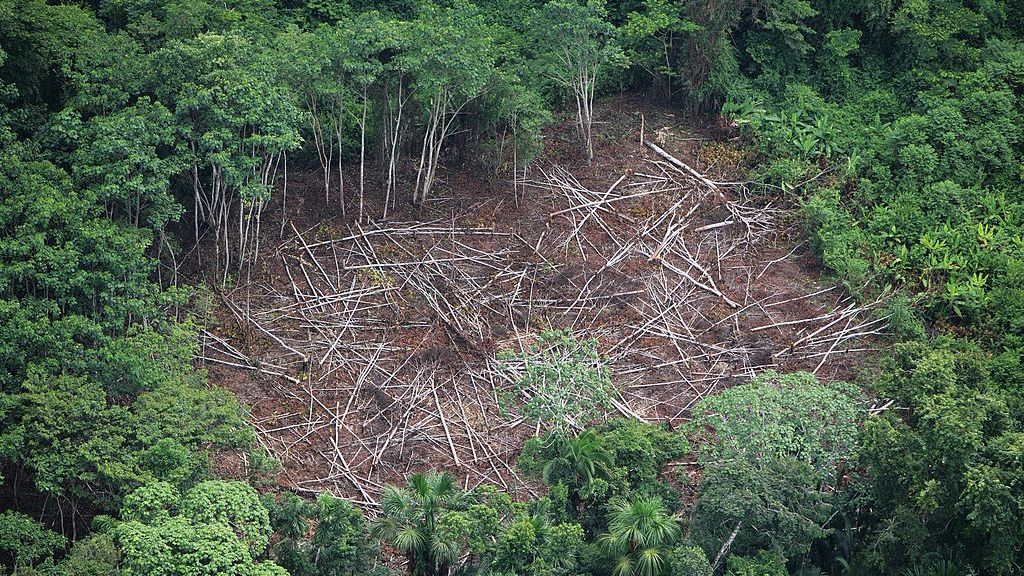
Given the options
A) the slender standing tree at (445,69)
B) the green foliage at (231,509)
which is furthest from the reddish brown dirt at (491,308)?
the green foliage at (231,509)

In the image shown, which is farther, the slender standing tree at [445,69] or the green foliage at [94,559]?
the slender standing tree at [445,69]

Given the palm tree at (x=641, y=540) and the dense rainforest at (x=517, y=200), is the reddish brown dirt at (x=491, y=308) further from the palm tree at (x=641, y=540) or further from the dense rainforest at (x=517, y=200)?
the palm tree at (x=641, y=540)

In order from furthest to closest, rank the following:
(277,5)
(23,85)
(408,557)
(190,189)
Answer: (277,5), (190,189), (23,85), (408,557)

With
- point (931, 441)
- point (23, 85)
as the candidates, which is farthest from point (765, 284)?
point (23, 85)

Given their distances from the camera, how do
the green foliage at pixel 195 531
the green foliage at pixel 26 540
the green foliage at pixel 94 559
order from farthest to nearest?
1. the green foliage at pixel 26 540
2. the green foliage at pixel 94 559
3. the green foliage at pixel 195 531

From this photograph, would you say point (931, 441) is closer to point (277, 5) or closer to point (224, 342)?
point (224, 342)

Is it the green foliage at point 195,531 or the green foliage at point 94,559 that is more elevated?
the green foliage at point 195,531

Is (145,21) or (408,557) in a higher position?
(145,21)
